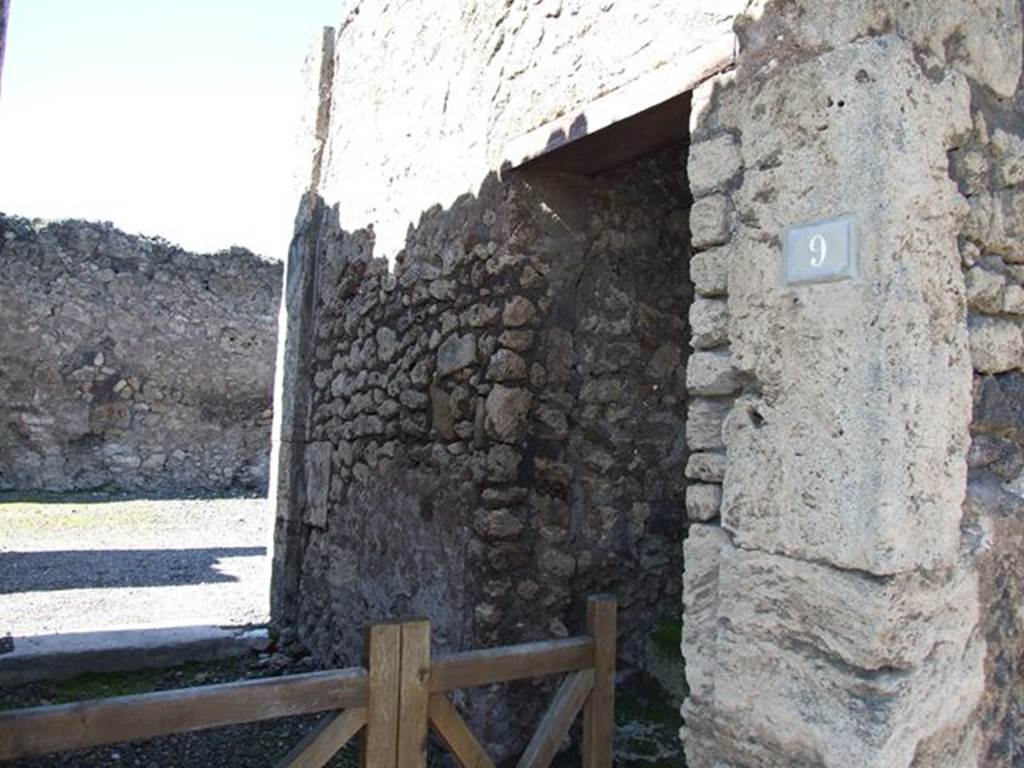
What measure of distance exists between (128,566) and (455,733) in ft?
18.6

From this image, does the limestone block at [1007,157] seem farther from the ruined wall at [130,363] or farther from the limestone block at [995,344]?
the ruined wall at [130,363]

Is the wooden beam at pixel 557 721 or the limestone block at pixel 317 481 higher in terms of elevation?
the limestone block at pixel 317 481

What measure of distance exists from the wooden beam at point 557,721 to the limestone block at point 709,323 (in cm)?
103

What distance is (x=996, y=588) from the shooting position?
1854 millimetres

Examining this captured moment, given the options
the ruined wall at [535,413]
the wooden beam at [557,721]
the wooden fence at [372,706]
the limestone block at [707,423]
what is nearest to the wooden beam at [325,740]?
the wooden fence at [372,706]

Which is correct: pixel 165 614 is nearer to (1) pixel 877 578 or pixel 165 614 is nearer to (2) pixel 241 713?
(2) pixel 241 713

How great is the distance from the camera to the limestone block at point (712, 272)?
78.1 inches

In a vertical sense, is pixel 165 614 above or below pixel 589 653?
below

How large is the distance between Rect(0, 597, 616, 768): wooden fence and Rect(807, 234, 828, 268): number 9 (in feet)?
4.00

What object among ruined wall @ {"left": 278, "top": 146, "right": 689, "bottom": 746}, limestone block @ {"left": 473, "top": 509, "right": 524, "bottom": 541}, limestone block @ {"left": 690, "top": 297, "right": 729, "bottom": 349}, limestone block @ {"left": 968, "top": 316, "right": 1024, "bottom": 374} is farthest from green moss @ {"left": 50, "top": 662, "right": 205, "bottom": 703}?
limestone block @ {"left": 968, "top": 316, "right": 1024, "bottom": 374}

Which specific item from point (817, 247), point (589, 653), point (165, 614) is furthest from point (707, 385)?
point (165, 614)

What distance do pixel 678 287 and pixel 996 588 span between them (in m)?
1.95

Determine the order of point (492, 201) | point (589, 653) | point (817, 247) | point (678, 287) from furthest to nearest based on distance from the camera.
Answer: point (678, 287) < point (492, 201) < point (589, 653) < point (817, 247)

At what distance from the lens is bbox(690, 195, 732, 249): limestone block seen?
200 cm
